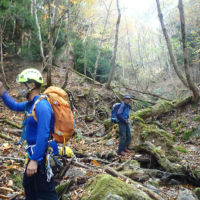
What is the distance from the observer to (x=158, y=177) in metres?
5.82

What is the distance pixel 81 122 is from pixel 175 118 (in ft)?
20.9

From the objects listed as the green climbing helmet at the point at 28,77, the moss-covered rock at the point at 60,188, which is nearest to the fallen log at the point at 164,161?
the moss-covered rock at the point at 60,188

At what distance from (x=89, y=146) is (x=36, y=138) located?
6.24 m

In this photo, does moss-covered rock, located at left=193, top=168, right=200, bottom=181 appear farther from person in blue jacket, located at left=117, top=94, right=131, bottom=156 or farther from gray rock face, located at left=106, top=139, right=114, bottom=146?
gray rock face, located at left=106, top=139, right=114, bottom=146

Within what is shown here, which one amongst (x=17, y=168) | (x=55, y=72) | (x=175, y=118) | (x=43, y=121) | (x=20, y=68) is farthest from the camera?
(x=55, y=72)

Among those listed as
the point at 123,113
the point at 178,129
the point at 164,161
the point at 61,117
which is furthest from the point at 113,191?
the point at 178,129

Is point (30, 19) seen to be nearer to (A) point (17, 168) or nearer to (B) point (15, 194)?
(A) point (17, 168)

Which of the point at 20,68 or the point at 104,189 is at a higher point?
the point at 20,68

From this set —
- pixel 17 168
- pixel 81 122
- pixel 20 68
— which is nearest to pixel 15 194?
pixel 17 168

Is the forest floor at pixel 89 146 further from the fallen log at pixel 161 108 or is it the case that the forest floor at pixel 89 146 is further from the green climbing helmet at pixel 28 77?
the green climbing helmet at pixel 28 77

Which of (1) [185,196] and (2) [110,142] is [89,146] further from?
(1) [185,196]

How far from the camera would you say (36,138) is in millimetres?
2441

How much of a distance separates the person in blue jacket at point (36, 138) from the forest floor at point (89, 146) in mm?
1046

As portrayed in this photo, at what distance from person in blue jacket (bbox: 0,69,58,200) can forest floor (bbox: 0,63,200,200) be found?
3.43 ft
